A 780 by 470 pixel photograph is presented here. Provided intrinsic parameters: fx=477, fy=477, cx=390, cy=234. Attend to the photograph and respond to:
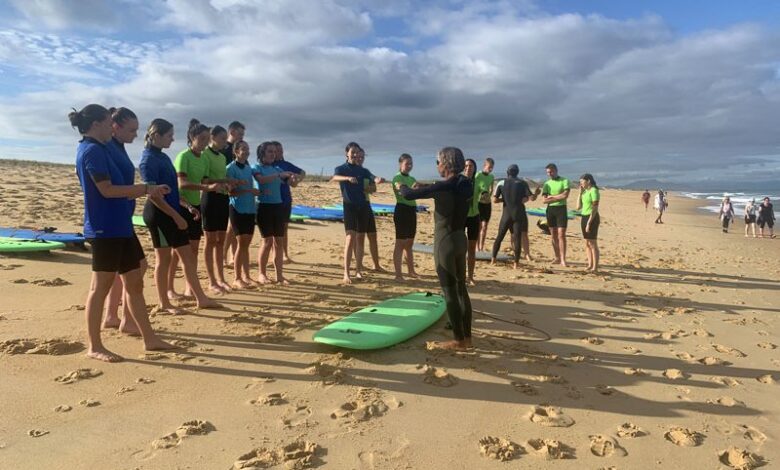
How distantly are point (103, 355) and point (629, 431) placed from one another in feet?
11.9

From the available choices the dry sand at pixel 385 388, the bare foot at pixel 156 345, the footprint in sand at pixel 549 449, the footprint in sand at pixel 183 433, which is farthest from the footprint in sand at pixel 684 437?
the bare foot at pixel 156 345

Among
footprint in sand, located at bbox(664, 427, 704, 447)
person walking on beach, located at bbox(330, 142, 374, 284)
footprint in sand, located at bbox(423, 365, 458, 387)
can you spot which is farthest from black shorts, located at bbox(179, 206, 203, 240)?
footprint in sand, located at bbox(664, 427, 704, 447)

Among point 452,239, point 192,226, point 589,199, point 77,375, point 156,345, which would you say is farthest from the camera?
point 589,199

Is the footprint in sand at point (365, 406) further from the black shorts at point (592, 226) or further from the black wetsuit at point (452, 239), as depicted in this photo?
the black shorts at point (592, 226)

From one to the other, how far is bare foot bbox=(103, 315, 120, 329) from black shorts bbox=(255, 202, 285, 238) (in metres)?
2.05

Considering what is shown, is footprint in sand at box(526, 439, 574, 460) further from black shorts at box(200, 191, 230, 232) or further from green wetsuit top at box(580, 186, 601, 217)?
green wetsuit top at box(580, 186, 601, 217)

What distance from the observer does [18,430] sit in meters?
2.61

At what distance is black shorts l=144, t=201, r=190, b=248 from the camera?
14.1ft

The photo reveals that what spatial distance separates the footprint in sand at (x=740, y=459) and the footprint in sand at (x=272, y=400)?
8.43 feet

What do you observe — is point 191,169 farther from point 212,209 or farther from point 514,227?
point 514,227

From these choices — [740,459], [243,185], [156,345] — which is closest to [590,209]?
[243,185]

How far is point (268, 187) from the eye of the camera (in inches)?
232

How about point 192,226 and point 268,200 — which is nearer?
point 192,226

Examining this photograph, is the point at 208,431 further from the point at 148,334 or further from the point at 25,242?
the point at 25,242
